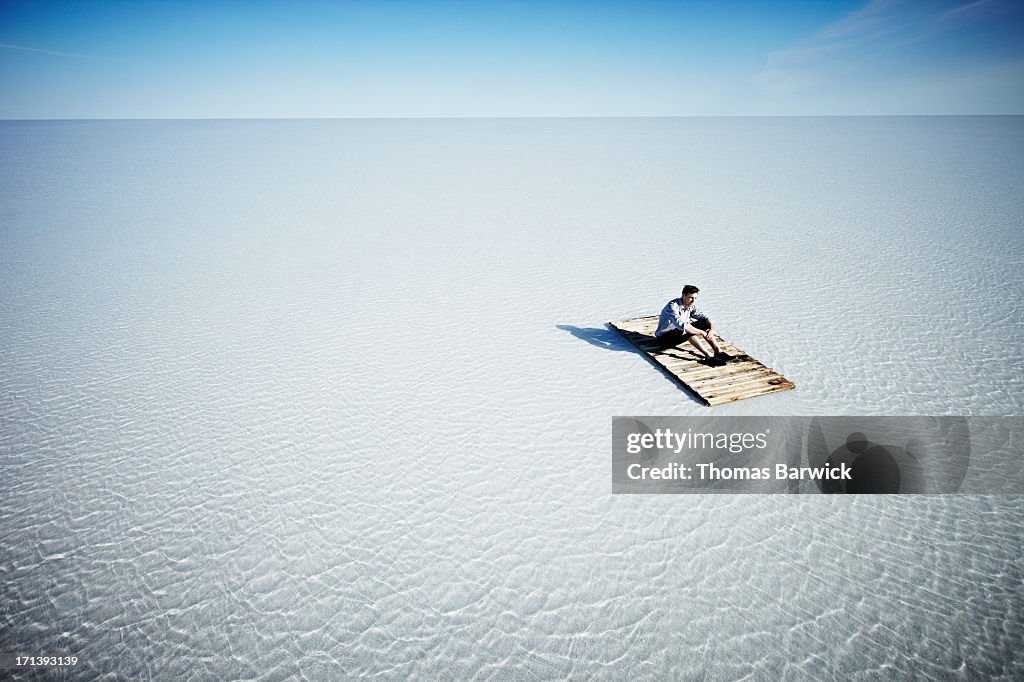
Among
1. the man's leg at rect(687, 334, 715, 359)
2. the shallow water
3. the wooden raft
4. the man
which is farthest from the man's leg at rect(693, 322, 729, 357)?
the shallow water

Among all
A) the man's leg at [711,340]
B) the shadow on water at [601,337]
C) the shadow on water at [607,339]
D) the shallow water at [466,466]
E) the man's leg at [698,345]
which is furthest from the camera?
the shadow on water at [601,337]

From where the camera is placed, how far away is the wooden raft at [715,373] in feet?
18.9

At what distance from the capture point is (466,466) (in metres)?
4.96

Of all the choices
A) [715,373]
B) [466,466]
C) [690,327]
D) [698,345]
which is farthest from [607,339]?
[466,466]

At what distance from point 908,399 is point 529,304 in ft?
19.2

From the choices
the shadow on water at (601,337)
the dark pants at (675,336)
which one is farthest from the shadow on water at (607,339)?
the dark pants at (675,336)

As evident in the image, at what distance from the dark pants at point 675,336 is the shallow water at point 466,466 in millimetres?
452

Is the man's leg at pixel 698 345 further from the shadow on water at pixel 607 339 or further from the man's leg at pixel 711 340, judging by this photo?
the shadow on water at pixel 607 339

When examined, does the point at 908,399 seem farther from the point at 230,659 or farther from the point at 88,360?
the point at 88,360

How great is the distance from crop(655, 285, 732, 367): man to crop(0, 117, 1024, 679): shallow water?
66cm

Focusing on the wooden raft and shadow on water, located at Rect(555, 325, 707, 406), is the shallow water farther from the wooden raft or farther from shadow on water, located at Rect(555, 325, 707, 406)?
the wooden raft

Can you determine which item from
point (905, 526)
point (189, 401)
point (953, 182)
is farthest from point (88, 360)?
point (953, 182)

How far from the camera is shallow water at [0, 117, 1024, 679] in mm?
3410

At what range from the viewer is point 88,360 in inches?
276
